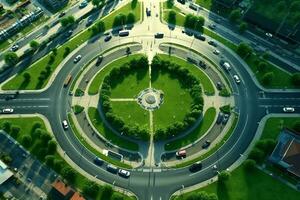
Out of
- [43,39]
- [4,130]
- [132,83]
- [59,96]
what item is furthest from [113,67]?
[4,130]

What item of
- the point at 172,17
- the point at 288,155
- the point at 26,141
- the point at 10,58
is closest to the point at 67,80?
the point at 10,58

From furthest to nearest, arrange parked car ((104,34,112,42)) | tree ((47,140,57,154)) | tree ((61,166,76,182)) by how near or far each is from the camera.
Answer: parked car ((104,34,112,42)), tree ((47,140,57,154)), tree ((61,166,76,182))

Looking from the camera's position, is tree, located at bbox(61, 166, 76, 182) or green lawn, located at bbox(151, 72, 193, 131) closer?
tree, located at bbox(61, 166, 76, 182)

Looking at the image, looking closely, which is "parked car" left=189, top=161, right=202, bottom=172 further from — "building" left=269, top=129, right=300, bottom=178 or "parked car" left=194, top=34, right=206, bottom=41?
"parked car" left=194, top=34, right=206, bottom=41

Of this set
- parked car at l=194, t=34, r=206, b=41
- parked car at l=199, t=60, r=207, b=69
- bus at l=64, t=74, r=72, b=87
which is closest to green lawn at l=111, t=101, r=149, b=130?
bus at l=64, t=74, r=72, b=87

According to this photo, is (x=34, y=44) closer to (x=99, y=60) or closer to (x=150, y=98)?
(x=99, y=60)

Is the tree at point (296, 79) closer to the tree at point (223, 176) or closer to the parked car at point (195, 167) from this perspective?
the tree at point (223, 176)
